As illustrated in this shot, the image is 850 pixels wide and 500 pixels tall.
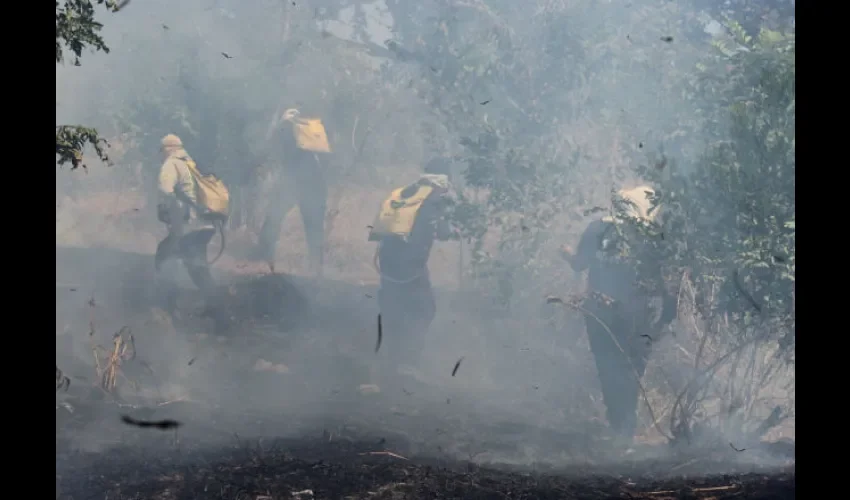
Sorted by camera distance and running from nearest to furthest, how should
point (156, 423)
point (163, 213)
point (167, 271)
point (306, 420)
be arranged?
1. point (156, 423)
2. point (306, 420)
3. point (167, 271)
4. point (163, 213)

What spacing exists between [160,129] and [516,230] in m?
4.98

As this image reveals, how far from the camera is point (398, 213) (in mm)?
10789

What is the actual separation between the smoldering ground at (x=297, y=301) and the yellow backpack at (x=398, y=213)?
0.57ft

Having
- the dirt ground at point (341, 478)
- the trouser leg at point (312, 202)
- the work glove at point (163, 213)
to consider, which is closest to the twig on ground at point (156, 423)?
the dirt ground at point (341, 478)

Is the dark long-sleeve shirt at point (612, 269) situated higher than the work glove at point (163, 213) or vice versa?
the work glove at point (163, 213)

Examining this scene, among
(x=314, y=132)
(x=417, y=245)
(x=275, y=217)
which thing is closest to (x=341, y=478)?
(x=417, y=245)

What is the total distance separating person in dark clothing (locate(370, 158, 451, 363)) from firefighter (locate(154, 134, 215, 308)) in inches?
89.9

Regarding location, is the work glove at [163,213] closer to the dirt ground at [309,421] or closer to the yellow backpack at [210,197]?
the dirt ground at [309,421]

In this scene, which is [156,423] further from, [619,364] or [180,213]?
[619,364]

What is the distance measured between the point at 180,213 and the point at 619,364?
6.19 metres

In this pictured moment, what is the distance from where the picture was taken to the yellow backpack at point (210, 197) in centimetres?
1066
